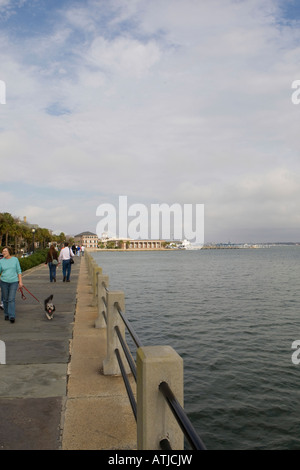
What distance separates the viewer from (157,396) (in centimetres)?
256

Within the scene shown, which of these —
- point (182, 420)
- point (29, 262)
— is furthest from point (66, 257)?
point (182, 420)

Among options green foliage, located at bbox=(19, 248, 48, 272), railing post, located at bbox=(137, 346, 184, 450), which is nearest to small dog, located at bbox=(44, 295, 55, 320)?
railing post, located at bbox=(137, 346, 184, 450)

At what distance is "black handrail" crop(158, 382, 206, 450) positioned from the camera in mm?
1853

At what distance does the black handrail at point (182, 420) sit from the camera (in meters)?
1.85

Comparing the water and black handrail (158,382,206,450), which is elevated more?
black handrail (158,382,206,450)

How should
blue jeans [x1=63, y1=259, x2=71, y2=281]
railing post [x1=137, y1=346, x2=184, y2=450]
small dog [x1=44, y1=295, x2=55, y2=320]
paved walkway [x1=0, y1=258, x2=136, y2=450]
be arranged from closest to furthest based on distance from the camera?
railing post [x1=137, y1=346, x2=184, y2=450]
paved walkway [x1=0, y1=258, x2=136, y2=450]
small dog [x1=44, y1=295, x2=55, y2=320]
blue jeans [x1=63, y1=259, x2=71, y2=281]

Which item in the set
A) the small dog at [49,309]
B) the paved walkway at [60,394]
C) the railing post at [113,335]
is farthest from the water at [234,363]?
the small dog at [49,309]

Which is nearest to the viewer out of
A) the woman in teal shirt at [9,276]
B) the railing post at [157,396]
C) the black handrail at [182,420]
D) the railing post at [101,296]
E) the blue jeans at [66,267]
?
the black handrail at [182,420]

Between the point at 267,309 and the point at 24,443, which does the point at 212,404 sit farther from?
the point at 267,309

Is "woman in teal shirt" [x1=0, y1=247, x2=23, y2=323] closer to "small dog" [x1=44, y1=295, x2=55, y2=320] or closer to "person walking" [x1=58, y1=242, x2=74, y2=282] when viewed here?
"small dog" [x1=44, y1=295, x2=55, y2=320]

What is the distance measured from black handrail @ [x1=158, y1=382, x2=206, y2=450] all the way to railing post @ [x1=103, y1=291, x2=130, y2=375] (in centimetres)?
295

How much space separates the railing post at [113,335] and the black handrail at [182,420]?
2.95 metres

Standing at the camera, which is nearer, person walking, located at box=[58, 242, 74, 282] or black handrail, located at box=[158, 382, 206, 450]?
black handrail, located at box=[158, 382, 206, 450]

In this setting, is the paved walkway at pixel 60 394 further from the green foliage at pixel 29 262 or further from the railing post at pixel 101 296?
the green foliage at pixel 29 262
